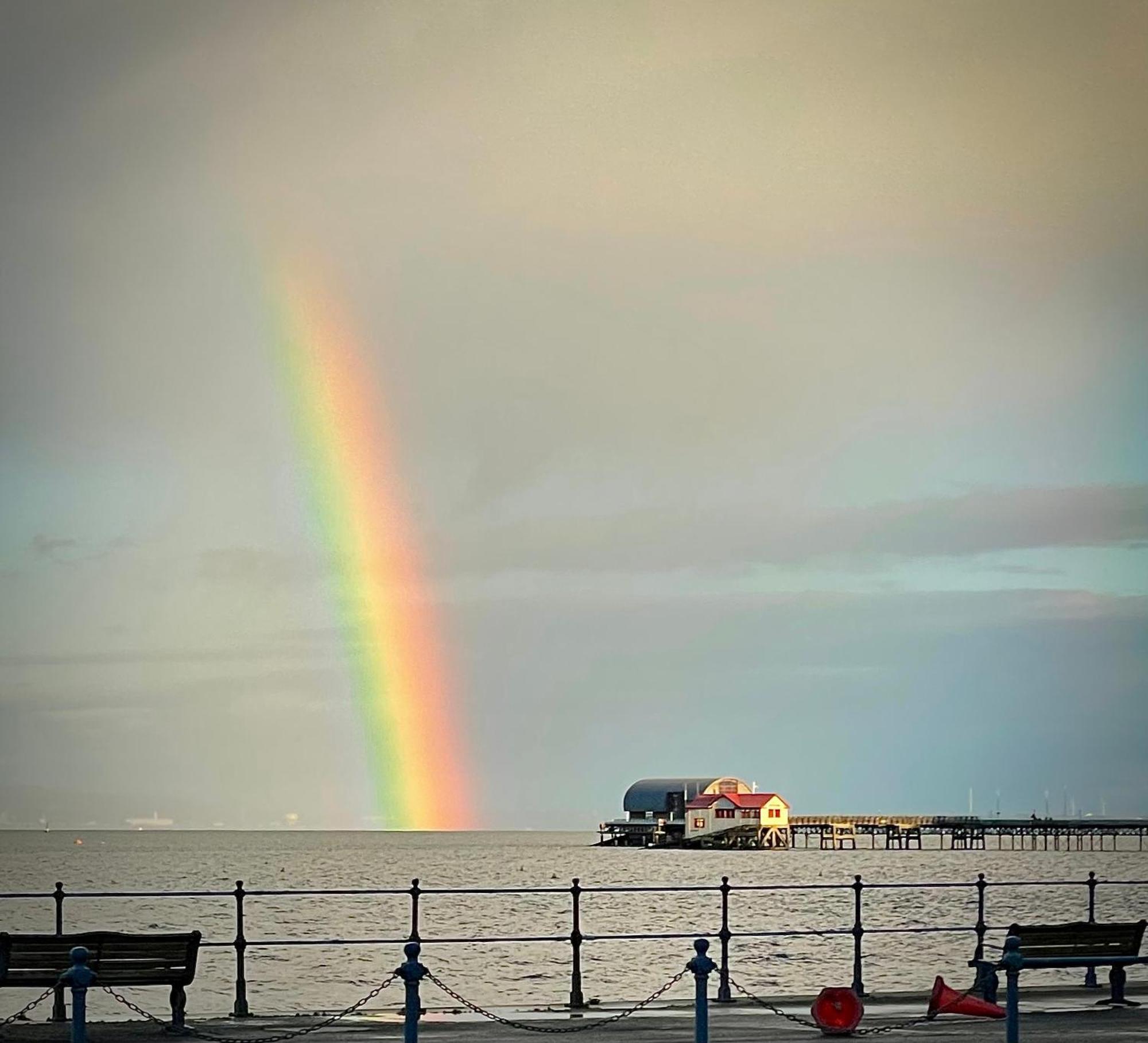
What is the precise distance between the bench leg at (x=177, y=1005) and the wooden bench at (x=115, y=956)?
0.02m

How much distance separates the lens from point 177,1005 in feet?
64.2

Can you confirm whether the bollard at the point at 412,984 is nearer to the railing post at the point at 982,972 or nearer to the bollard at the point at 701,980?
the bollard at the point at 701,980

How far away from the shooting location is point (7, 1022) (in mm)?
19781

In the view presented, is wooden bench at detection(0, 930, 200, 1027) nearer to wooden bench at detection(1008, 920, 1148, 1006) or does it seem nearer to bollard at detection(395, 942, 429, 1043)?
bollard at detection(395, 942, 429, 1043)

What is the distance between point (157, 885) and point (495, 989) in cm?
8347

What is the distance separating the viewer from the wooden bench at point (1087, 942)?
21.1m

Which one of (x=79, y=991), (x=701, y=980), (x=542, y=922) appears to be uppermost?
(x=79, y=991)

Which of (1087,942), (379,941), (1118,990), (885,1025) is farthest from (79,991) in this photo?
(1118,990)

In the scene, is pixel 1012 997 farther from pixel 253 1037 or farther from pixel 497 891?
pixel 497 891

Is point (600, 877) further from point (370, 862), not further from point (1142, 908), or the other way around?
point (1142, 908)

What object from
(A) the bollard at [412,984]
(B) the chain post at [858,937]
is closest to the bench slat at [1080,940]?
(B) the chain post at [858,937]

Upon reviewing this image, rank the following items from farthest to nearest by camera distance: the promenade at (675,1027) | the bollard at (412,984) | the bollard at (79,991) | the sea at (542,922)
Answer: the sea at (542,922)
the promenade at (675,1027)
the bollard at (412,984)
the bollard at (79,991)

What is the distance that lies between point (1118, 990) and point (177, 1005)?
459 inches

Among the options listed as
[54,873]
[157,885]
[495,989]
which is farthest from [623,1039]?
[54,873]
